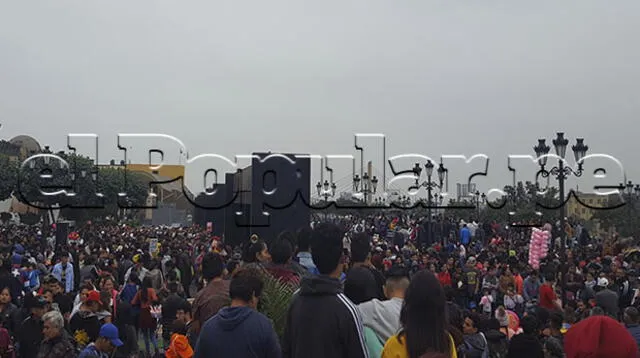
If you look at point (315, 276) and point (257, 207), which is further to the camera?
point (257, 207)

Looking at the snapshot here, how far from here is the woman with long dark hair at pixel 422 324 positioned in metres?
3.57

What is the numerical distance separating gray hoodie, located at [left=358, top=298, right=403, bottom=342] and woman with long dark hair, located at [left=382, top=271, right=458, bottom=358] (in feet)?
1.50

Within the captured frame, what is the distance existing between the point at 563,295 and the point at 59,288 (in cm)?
943

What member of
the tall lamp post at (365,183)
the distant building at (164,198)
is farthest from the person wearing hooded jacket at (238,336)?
the distant building at (164,198)

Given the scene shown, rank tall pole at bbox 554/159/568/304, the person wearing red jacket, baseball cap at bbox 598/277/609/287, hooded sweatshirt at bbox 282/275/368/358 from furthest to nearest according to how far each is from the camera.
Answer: the person wearing red jacket → tall pole at bbox 554/159/568/304 → baseball cap at bbox 598/277/609/287 → hooded sweatshirt at bbox 282/275/368/358

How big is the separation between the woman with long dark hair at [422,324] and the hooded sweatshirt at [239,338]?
0.84 m

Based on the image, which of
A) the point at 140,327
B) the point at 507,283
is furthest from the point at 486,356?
the point at 507,283

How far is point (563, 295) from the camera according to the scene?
43.5ft

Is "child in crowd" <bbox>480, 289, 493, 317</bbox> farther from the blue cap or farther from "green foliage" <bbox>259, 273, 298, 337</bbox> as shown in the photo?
the blue cap

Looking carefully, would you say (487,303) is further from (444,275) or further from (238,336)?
(238,336)

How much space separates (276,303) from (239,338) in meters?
1.61

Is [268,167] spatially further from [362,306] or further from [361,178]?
[361,178]

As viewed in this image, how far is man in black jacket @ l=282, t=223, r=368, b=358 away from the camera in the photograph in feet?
12.1

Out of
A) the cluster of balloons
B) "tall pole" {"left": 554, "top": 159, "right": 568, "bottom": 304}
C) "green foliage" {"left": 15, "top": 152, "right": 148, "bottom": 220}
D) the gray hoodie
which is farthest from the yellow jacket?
"green foliage" {"left": 15, "top": 152, "right": 148, "bottom": 220}
